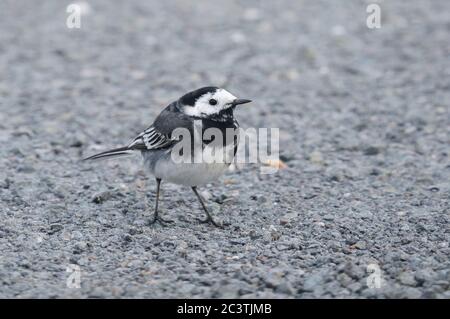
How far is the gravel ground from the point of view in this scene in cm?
550

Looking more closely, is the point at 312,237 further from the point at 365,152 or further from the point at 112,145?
the point at 112,145

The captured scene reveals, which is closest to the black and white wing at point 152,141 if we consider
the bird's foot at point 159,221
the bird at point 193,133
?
the bird at point 193,133

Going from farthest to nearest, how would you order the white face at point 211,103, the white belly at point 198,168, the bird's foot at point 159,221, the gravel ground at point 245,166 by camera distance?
the bird's foot at point 159,221
the white face at point 211,103
the white belly at point 198,168
the gravel ground at point 245,166

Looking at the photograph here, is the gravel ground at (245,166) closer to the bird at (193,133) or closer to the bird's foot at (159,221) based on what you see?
the bird's foot at (159,221)

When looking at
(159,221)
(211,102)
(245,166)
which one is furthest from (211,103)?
(245,166)

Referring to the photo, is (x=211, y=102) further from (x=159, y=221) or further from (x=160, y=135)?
(x=159, y=221)

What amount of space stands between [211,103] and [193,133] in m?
0.31

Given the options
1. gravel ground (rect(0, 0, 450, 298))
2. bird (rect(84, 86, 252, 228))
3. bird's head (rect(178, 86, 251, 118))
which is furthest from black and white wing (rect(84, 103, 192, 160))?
gravel ground (rect(0, 0, 450, 298))

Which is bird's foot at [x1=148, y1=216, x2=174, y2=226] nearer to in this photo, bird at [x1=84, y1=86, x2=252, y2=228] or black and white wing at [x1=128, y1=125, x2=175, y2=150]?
bird at [x1=84, y1=86, x2=252, y2=228]

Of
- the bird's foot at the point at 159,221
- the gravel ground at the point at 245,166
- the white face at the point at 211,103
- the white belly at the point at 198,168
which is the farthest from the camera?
the bird's foot at the point at 159,221

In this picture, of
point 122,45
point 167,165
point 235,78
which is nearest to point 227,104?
point 167,165

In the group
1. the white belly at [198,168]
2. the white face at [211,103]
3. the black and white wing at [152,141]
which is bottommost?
the white belly at [198,168]

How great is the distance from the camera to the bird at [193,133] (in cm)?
598

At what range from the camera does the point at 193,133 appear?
6.07 meters
